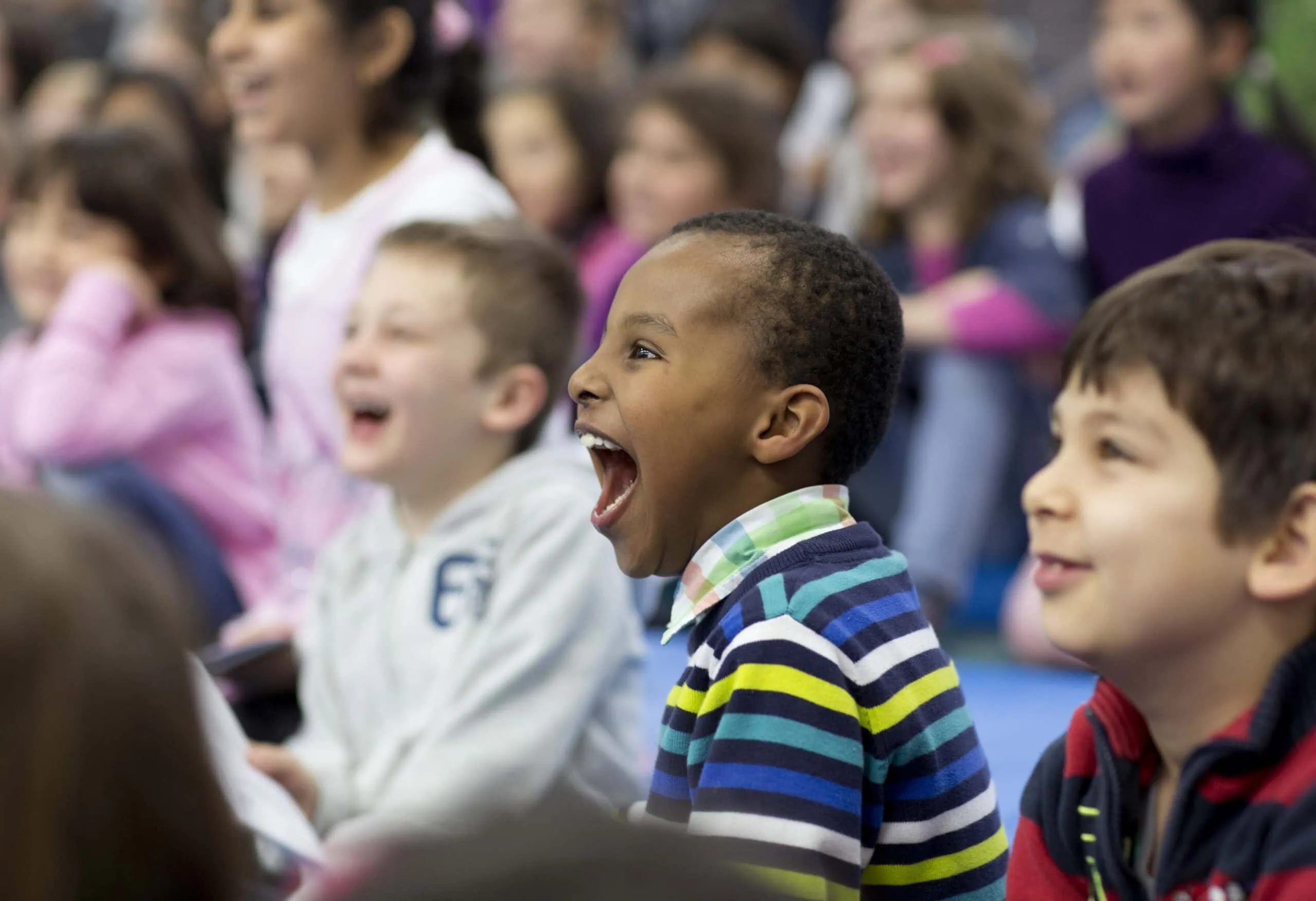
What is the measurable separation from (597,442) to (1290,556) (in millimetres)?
539

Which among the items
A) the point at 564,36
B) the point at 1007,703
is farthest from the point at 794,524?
the point at 564,36

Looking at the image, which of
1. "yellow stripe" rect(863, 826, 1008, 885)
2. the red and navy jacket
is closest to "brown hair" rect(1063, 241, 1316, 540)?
the red and navy jacket

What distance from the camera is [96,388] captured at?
10.2ft

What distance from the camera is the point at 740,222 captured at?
1386 mm

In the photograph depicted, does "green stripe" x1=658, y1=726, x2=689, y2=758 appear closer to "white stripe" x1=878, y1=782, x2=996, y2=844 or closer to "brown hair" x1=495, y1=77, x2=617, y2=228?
"white stripe" x1=878, y1=782, x2=996, y2=844

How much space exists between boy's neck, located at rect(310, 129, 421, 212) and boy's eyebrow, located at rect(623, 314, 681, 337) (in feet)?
4.73

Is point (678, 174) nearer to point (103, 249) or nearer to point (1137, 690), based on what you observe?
point (103, 249)

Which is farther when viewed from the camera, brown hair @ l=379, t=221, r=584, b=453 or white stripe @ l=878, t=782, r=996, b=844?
A: brown hair @ l=379, t=221, r=584, b=453

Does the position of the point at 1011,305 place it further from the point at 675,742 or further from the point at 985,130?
the point at 675,742

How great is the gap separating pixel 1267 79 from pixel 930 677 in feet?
9.01

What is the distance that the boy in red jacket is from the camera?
1.15 metres

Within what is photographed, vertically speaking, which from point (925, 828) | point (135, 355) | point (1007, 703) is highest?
point (135, 355)

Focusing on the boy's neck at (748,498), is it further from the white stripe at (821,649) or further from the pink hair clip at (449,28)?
the pink hair clip at (449,28)

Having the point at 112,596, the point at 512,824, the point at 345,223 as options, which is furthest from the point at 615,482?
the point at 345,223
